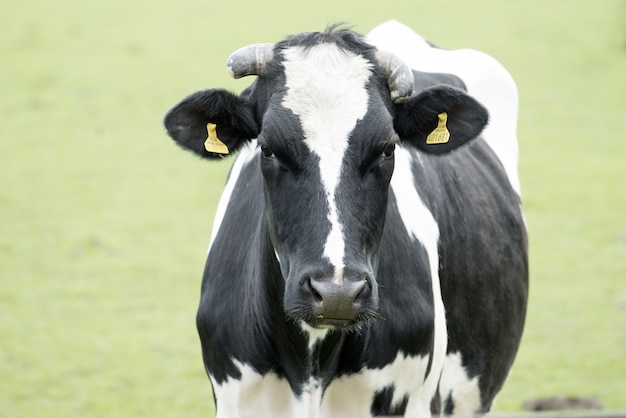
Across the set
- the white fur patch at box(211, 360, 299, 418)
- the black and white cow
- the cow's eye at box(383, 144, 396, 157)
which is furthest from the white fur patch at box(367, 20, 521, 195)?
the white fur patch at box(211, 360, 299, 418)

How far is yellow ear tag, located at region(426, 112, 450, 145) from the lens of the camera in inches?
162

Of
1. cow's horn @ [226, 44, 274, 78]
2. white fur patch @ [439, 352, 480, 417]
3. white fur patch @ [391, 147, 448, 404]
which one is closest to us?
cow's horn @ [226, 44, 274, 78]

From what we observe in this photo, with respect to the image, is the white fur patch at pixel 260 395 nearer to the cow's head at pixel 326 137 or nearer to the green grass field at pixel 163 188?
the cow's head at pixel 326 137

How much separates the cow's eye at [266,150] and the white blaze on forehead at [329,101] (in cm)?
16

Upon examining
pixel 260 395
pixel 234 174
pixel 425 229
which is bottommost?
pixel 260 395

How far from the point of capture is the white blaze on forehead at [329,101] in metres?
3.54

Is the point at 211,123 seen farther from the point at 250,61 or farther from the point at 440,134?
the point at 440,134

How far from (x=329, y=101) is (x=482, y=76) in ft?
9.41

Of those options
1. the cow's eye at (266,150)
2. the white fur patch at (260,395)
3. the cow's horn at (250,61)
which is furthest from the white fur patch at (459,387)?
the cow's horn at (250,61)

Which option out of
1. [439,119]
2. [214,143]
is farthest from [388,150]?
[214,143]

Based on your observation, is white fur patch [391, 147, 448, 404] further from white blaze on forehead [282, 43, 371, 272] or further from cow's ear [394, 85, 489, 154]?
white blaze on forehead [282, 43, 371, 272]

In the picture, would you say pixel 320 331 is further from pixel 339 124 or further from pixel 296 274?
pixel 339 124

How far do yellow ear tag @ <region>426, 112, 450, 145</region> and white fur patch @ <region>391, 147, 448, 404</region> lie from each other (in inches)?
13.4

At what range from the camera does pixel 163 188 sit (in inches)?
495
